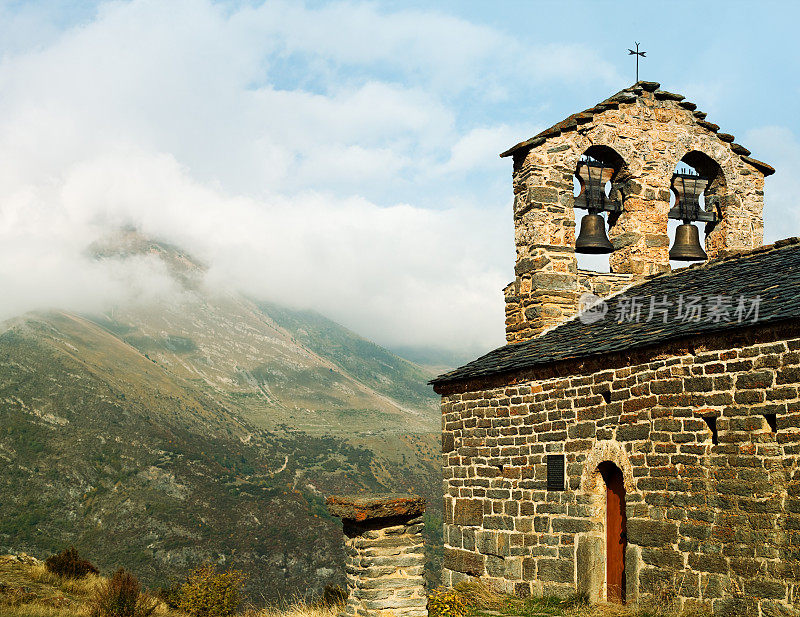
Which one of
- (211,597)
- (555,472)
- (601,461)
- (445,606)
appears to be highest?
(601,461)

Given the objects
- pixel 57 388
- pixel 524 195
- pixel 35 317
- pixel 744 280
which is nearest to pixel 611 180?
pixel 524 195

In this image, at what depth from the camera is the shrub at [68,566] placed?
1331 centimetres

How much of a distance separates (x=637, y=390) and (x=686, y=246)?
5214mm

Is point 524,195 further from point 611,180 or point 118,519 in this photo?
point 118,519

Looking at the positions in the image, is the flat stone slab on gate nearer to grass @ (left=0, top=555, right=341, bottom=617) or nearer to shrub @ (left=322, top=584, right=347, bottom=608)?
grass @ (left=0, top=555, right=341, bottom=617)

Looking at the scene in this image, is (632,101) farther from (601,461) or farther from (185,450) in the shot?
(185,450)

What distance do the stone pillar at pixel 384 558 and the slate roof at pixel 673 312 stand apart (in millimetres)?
3103

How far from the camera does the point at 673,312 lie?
9.85 m

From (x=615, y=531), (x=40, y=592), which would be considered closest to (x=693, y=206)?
(x=615, y=531)

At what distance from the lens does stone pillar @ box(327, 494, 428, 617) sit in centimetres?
855

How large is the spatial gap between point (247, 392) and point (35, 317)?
2331cm

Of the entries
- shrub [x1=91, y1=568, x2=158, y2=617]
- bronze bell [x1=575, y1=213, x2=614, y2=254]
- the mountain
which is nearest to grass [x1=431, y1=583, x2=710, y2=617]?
shrub [x1=91, y1=568, x2=158, y2=617]

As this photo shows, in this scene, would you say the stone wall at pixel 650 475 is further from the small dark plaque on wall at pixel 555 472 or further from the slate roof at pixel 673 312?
the slate roof at pixel 673 312

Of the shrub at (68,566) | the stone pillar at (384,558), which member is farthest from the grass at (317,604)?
the stone pillar at (384,558)
